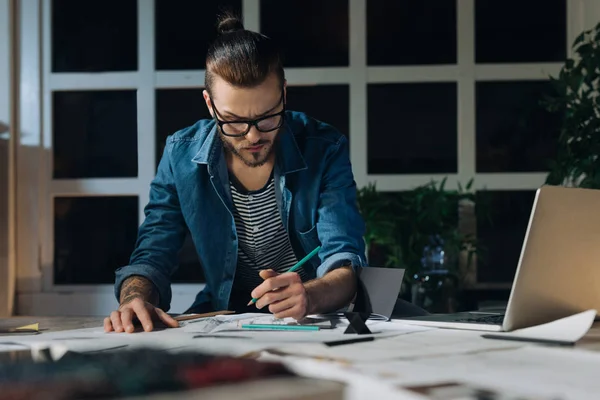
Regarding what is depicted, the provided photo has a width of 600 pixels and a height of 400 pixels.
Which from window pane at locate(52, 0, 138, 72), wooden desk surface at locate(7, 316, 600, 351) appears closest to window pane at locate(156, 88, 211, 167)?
window pane at locate(52, 0, 138, 72)

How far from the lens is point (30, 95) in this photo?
10.3ft

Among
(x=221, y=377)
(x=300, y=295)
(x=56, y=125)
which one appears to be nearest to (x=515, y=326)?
(x=300, y=295)

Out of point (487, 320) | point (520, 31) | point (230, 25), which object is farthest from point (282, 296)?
point (520, 31)

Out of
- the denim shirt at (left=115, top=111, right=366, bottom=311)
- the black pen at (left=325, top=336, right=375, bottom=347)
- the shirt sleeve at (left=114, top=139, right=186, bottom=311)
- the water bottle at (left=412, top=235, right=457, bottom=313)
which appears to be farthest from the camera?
the water bottle at (left=412, top=235, right=457, bottom=313)

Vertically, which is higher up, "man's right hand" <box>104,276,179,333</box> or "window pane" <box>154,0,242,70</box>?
"window pane" <box>154,0,242,70</box>

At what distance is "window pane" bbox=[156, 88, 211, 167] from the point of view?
125 inches

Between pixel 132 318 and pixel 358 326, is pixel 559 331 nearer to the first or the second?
pixel 358 326

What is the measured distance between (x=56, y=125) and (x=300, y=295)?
222cm

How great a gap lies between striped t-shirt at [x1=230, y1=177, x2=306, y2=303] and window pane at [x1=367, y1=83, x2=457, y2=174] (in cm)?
127

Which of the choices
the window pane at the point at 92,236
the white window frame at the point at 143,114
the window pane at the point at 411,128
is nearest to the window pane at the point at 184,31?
the white window frame at the point at 143,114

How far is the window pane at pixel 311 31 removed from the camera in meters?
3.19

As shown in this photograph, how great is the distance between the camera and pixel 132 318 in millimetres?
1307

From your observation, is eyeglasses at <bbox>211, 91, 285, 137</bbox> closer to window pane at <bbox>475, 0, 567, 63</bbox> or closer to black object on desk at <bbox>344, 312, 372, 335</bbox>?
black object on desk at <bbox>344, 312, 372, 335</bbox>

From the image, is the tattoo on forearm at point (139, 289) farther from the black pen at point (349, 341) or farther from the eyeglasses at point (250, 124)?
the black pen at point (349, 341)
